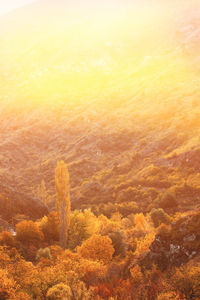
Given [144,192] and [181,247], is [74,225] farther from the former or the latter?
[144,192]

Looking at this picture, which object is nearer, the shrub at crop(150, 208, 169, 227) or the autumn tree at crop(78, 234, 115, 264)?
the autumn tree at crop(78, 234, 115, 264)

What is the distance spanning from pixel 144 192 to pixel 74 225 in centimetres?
6070

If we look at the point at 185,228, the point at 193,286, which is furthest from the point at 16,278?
the point at 185,228

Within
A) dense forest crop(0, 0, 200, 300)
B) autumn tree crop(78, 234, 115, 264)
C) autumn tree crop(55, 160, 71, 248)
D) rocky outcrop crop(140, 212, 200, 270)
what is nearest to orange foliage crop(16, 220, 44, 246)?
dense forest crop(0, 0, 200, 300)

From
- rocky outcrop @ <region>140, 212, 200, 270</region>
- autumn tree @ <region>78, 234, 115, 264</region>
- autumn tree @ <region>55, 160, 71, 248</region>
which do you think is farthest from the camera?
autumn tree @ <region>55, 160, 71, 248</region>

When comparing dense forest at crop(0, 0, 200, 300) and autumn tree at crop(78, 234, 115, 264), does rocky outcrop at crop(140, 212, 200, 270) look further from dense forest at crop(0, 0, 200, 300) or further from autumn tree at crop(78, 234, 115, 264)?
autumn tree at crop(78, 234, 115, 264)

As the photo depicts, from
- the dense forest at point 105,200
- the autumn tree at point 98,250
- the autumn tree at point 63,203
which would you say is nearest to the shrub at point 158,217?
the dense forest at point 105,200

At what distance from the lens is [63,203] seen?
40.1 m

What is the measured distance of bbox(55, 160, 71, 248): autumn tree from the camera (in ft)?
124

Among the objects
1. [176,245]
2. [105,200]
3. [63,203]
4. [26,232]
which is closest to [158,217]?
[63,203]

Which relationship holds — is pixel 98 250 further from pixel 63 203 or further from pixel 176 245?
pixel 63 203

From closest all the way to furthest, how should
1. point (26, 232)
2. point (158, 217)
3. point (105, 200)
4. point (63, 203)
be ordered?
1. point (26, 232)
2. point (63, 203)
3. point (158, 217)
4. point (105, 200)

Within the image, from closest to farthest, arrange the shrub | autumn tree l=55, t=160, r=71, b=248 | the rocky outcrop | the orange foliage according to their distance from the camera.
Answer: the rocky outcrop → the orange foliage → autumn tree l=55, t=160, r=71, b=248 → the shrub

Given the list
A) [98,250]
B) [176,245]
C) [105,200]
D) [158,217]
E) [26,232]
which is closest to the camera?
[176,245]
